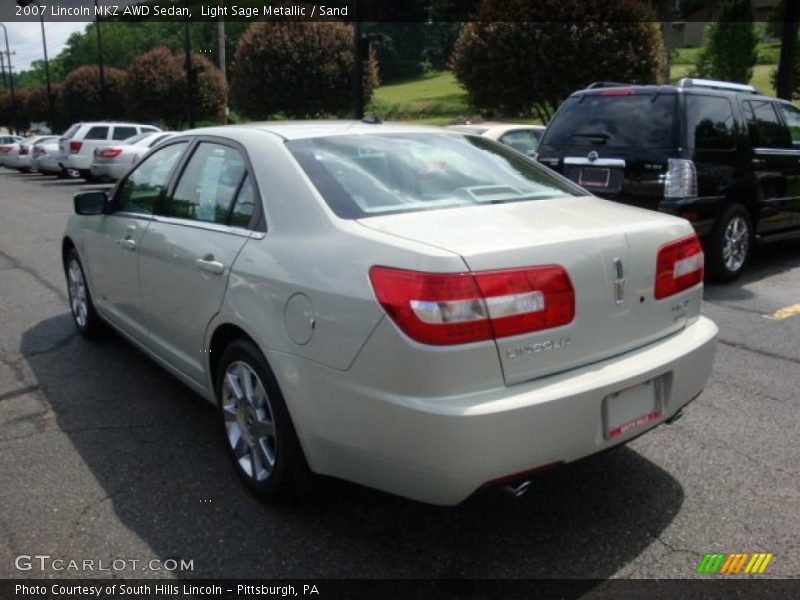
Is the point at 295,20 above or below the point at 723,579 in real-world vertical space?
above

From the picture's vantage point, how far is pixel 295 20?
1240 inches

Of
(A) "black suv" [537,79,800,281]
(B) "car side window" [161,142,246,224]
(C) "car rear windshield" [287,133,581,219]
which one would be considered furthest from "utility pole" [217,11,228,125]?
(C) "car rear windshield" [287,133,581,219]

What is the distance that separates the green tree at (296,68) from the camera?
103 ft

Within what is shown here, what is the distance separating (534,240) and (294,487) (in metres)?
1.34

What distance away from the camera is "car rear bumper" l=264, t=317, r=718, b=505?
231 cm

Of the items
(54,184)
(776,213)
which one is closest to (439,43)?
(54,184)

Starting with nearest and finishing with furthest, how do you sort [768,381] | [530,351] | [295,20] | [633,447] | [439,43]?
[530,351] → [633,447] → [768,381] → [295,20] → [439,43]

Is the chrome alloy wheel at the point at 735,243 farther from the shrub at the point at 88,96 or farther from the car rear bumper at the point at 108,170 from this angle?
the shrub at the point at 88,96

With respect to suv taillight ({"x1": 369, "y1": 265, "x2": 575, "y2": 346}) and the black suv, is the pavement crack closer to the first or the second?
the black suv

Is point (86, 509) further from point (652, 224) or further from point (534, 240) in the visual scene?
point (652, 224)

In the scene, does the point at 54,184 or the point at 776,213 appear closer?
the point at 776,213

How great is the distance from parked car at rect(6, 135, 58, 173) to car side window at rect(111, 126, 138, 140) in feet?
21.9

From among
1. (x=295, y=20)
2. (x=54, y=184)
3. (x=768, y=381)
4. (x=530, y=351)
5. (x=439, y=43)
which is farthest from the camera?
(x=439, y=43)

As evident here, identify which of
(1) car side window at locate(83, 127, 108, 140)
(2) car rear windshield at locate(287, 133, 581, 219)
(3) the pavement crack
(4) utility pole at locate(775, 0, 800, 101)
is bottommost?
(3) the pavement crack
